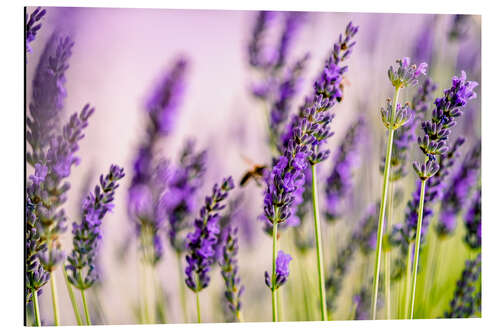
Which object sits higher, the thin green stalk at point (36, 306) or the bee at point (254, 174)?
the bee at point (254, 174)

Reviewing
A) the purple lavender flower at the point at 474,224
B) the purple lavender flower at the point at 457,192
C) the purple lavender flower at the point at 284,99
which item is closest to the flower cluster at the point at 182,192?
the purple lavender flower at the point at 284,99

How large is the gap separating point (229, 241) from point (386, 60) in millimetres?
925

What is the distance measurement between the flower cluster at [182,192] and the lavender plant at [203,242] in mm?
74

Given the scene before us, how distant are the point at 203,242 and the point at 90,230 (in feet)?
1.27

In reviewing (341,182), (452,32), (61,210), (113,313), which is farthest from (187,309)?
(452,32)

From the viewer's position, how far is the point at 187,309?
85.7 inches

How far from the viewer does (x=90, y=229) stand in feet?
6.45

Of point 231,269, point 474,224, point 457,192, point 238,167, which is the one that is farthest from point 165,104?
point 474,224

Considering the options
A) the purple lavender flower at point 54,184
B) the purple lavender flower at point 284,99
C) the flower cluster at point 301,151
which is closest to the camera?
the flower cluster at point 301,151

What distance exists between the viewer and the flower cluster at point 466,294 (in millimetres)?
2271

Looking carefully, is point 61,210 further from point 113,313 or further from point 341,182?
point 341,182

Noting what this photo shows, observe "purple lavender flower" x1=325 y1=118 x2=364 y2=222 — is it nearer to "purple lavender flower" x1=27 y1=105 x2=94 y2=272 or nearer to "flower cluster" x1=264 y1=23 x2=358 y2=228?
"flower cluster" x1=264 y1=23 x2=358 y2=228

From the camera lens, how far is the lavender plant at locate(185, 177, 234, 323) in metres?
2.02

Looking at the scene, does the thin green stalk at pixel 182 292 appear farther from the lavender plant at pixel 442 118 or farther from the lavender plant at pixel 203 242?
the lavender plant at pixel 442 118
